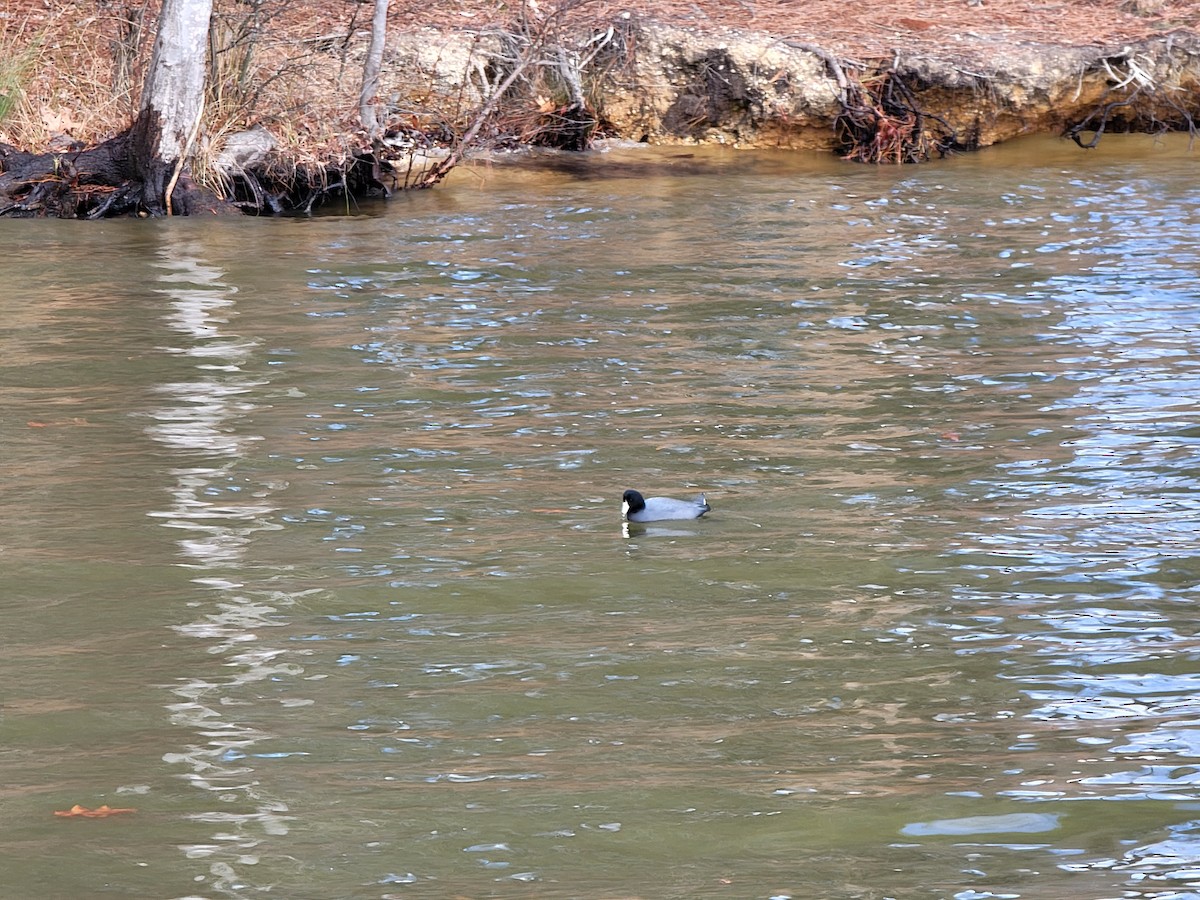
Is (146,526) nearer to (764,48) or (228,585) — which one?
(228,585)

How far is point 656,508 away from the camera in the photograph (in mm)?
6477

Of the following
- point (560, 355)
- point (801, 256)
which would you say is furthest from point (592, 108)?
point (560, 355)

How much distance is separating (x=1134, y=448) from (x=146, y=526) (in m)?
4.73

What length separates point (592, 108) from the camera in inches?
818

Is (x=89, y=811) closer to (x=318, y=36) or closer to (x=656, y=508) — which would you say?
(x=656, y=508)

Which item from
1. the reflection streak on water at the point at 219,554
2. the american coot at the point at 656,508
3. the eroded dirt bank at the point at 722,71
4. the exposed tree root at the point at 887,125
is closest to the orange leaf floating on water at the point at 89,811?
the reflection streak on water at the point at 219,554

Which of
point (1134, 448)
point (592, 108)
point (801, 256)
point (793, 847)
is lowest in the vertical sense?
point (793, 847)

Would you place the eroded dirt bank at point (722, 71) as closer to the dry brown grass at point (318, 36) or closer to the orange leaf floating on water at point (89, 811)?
the dry brown grass at point (318, 36)

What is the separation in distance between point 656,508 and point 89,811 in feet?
9.30

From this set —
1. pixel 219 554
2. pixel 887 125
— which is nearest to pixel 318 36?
pixel 887 125

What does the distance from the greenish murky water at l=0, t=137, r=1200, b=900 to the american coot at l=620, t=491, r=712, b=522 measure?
3.0 inches

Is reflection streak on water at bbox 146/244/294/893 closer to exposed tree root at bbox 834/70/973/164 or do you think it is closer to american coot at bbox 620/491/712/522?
american coot at bbox 620/491/712/522

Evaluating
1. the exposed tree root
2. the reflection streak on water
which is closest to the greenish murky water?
A: the reflection streak on water

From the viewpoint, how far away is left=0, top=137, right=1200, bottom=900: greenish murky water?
413 cm
